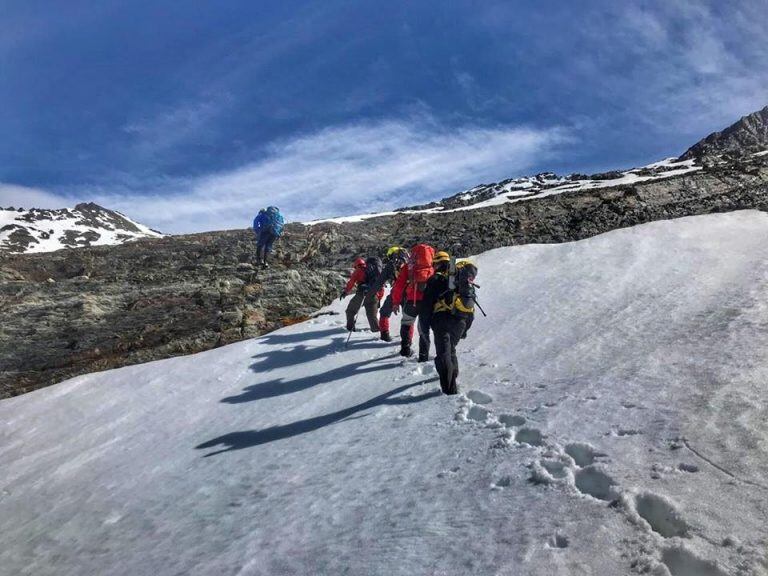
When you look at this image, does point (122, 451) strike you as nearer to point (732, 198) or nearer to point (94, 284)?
point (94, 284)

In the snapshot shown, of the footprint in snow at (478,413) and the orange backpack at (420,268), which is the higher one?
the orange backpack at (420,268)

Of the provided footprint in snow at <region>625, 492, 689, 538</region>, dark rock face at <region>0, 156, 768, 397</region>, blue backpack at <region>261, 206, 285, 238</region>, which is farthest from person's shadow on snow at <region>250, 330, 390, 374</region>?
blue backpack at <region>261, 206, 285, 238</region>

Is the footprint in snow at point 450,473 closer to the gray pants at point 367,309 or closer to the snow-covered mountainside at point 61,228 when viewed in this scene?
the gray pants at point 367,309

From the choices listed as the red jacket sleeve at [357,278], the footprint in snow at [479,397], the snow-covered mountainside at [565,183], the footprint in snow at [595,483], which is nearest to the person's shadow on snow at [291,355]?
the red jacket sleeve at [357,278]

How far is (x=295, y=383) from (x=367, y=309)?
3392 millimetres

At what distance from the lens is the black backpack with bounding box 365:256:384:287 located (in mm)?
12938

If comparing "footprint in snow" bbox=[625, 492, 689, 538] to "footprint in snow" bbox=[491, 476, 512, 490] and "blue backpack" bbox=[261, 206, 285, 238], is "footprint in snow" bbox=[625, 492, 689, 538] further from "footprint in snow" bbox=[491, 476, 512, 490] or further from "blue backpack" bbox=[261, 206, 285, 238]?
"blue backpack" bbox=[261, 206, 285, 238]

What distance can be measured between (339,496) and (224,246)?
24.1 metres

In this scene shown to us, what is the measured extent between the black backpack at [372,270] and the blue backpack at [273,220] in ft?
30.9

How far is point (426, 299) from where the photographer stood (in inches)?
354

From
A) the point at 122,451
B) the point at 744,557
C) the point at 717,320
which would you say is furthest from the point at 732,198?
the point at 122,451

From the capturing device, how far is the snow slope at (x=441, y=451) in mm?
3828

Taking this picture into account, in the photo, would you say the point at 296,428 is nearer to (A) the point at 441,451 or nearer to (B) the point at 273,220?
(A) the point at 441,451

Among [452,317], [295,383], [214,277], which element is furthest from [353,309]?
[214,277]
